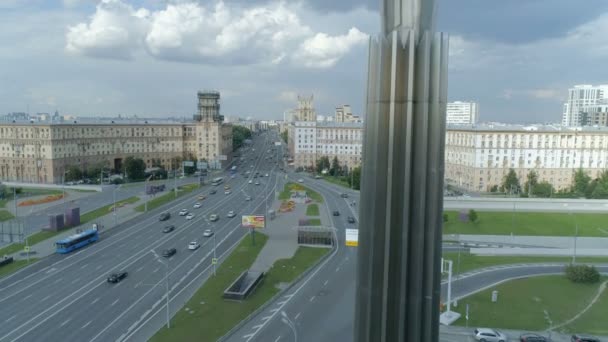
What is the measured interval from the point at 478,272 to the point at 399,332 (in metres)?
18.1

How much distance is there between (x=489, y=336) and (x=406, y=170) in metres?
11.4

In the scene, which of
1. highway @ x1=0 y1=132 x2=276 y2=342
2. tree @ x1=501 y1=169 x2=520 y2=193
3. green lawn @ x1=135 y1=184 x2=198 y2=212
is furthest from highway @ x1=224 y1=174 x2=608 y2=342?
tree @ x1=501 y1=169 x2=520 y2=193

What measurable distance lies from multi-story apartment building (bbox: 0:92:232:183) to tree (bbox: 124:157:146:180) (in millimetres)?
6550

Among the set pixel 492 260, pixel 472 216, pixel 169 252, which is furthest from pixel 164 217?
pixel 492 260

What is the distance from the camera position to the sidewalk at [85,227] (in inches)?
952

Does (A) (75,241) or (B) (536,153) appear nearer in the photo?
(A) (75,241)

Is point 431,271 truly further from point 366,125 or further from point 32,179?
point 32,179

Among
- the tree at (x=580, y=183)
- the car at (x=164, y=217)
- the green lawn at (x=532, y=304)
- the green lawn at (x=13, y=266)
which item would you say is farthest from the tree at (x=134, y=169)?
the tree at (x=580, y=183)

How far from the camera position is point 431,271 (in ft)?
17.7

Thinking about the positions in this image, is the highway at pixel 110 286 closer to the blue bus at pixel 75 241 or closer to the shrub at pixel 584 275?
the blue bus at pixel 75 241

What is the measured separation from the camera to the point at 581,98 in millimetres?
113250

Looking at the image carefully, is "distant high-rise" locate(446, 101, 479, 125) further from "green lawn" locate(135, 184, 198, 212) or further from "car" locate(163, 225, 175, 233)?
"car" locate(163, 225, 175, 233)

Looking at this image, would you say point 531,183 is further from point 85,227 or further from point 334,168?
point 85,227

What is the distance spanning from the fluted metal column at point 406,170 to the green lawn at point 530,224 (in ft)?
81.1
